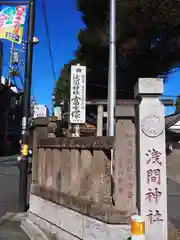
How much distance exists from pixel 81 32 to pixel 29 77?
1234 cm

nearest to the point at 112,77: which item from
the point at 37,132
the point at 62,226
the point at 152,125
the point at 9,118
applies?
the point at 37,132

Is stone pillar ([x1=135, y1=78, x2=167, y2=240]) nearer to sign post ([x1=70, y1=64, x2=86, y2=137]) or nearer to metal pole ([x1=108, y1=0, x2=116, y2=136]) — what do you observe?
metal pole ([x1=108, y1=0, x2=116, y2=136])

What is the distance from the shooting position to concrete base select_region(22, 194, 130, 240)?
13.8 ft

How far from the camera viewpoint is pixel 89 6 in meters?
19.7

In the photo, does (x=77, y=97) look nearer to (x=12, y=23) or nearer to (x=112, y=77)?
(x=112, y=77)

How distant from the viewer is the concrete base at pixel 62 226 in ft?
13.8

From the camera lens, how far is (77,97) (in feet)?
42.0

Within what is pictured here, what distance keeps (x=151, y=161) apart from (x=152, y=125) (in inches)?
18.1

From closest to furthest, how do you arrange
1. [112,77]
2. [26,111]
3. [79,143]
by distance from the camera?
[79,143], [26,111], [112,77]

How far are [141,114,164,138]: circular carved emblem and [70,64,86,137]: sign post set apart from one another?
330 inches

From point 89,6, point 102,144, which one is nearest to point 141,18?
point 89,6

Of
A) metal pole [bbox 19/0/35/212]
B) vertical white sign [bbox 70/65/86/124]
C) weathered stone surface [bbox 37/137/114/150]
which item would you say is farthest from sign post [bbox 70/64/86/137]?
weathered stone surface [bbox 37/137/114/150]

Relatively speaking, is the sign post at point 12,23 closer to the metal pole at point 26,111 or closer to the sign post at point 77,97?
the metal pole at point 26,111

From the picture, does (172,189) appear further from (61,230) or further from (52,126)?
(61,230)
